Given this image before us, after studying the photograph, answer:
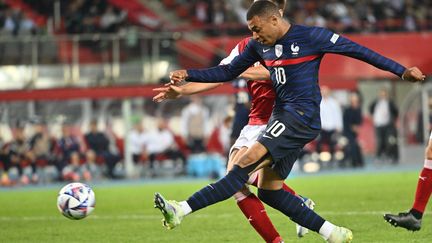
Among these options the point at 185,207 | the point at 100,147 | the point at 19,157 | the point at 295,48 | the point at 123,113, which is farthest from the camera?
the point at 123,113

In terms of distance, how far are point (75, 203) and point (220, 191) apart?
2.35m

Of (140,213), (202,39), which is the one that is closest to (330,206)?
(140,213)

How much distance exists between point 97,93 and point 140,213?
10876 mm

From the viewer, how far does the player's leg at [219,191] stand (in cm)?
816

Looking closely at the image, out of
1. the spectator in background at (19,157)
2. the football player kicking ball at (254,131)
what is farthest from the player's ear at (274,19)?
the spectator in background at (19,157)

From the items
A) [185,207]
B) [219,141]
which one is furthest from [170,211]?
[219,141]

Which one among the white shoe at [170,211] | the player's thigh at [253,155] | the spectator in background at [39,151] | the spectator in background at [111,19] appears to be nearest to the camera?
the white shoe at [170,211]

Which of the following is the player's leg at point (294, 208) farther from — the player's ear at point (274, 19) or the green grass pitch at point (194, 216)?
the green grass pitch at point (194, 216)

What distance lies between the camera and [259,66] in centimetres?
930

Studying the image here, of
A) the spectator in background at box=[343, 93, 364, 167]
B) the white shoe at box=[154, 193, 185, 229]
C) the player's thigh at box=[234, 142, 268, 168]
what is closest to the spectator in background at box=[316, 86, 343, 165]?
the spectator in background at box=[343, 93, 364, 167]

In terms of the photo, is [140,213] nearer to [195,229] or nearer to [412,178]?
[195,229]

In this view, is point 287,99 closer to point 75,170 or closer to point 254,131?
point 254,131

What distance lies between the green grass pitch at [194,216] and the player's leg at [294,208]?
5.66 feet

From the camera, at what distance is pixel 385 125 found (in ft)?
84.4
